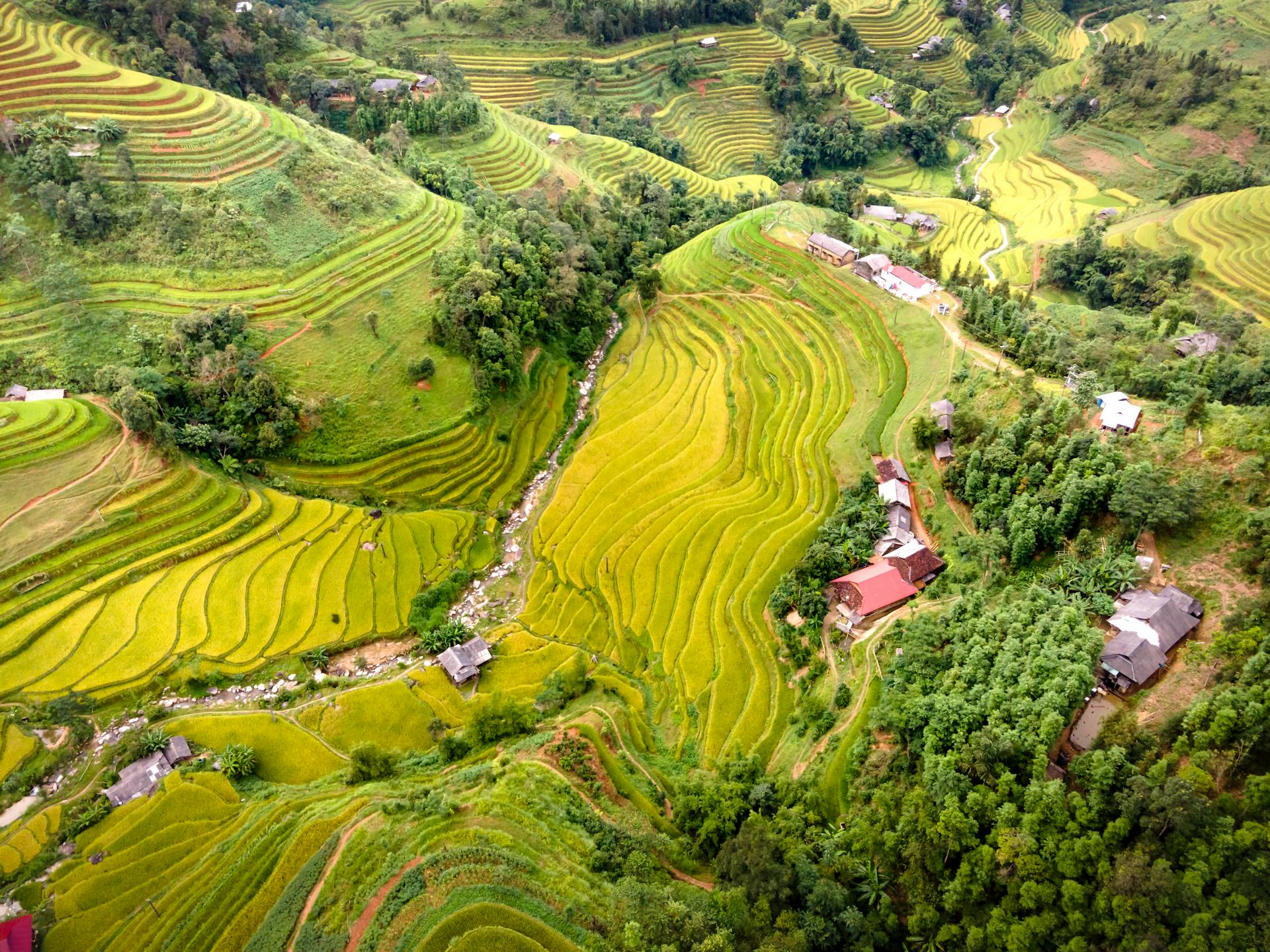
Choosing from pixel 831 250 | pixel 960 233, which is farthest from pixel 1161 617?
pixel 960 233

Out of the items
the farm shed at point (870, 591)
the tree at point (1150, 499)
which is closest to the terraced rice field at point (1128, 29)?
the tree at point (1150, 499)

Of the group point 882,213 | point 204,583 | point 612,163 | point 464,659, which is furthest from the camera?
point 612,163

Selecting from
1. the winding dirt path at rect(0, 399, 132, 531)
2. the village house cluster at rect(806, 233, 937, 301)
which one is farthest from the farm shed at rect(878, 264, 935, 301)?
the winding dirt path at rect(0, 399, 132, 531)

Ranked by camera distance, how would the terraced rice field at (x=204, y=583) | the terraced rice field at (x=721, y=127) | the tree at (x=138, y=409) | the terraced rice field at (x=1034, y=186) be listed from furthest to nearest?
1. the terraced rice field at (x=721, y=127)
2. the terraced rice field at (x=1034, y=186)
3. the tree at (x=138, y=409)
4. the terraced rice field at (x=204, y=583)

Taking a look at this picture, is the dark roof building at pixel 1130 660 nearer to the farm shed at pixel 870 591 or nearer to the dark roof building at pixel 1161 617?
the dark roof building at pixel 1161 617

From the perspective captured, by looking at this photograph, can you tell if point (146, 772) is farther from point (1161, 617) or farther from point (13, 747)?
point (1161, 617)

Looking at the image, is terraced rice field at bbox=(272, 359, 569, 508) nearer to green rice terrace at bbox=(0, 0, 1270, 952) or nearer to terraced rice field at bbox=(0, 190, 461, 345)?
green rice terrace at bbox=(0, 0, 1270, 952)
